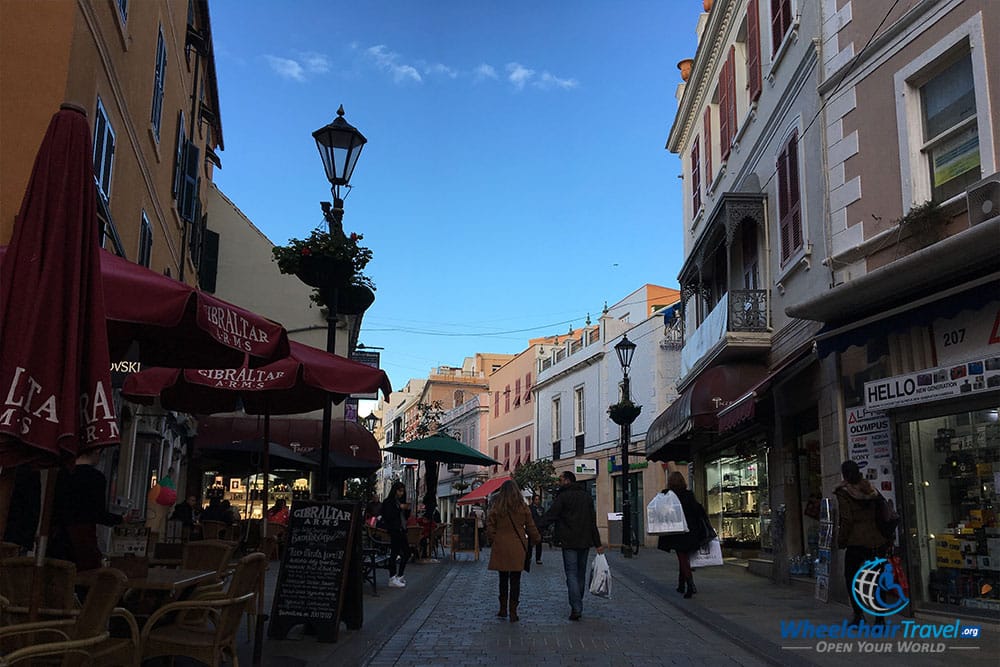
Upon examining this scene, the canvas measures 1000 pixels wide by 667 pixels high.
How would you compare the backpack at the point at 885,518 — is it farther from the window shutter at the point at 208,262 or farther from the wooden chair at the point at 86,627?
the window shutter at the point at 208,262

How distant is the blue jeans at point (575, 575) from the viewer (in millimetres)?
9578

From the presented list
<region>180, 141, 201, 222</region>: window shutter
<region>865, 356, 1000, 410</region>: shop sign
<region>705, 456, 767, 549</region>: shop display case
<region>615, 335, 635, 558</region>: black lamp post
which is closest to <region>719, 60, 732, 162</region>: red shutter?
<region>615, 335, 635, 558</region>: black lamp post

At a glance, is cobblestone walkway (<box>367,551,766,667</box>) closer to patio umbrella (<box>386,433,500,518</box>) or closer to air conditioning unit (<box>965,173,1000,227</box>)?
air conditioning unit (<box>965,173,1000,227</box>)

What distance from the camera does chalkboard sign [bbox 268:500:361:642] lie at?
758 cm

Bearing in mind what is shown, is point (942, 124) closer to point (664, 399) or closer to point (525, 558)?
point (525, 558)

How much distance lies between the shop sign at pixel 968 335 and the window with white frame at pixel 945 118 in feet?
4.64

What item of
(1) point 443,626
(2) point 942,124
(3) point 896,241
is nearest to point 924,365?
(3) point 896,241

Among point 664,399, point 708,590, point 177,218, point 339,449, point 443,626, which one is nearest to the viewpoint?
point 443,626

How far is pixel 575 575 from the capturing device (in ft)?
31.5

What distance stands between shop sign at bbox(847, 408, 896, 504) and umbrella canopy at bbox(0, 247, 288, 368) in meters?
7.17

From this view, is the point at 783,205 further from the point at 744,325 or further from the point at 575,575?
the point at 575,575

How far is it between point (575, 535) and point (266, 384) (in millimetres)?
3994

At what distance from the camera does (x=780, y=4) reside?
1395 cm

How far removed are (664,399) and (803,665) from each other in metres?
26.2
